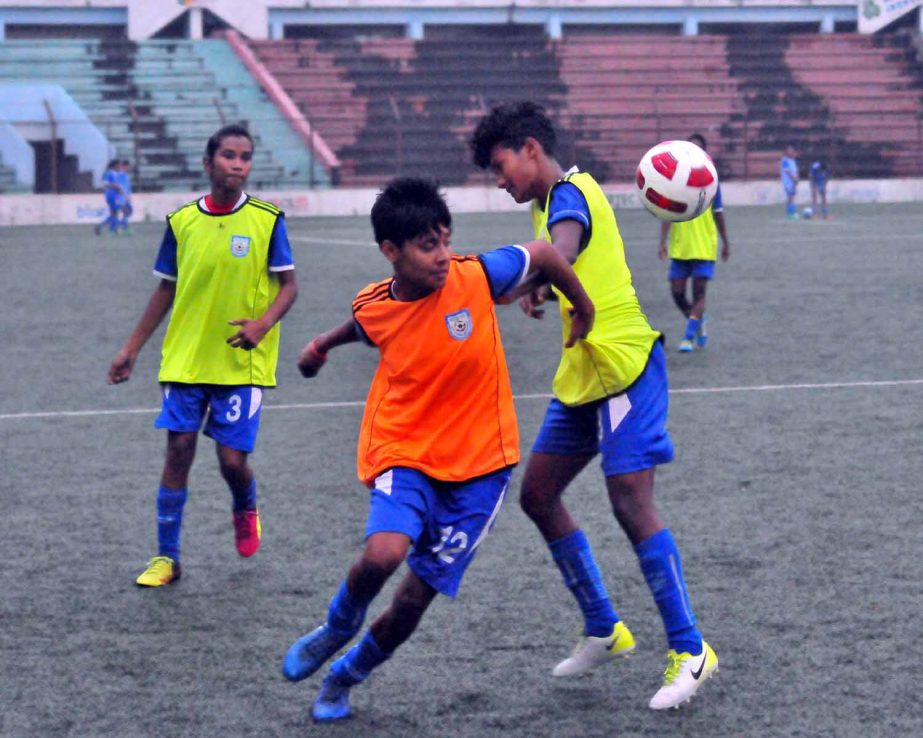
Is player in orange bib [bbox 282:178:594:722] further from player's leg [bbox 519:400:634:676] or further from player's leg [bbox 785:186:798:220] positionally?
player's leg [bbox 785:186:798:220]

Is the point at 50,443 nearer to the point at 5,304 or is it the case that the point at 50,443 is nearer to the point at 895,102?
the point at 5,304

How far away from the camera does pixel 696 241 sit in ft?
40.0

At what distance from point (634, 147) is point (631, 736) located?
130 ft

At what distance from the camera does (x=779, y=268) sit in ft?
62.9

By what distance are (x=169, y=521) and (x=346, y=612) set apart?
183cm

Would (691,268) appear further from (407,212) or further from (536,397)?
(407,212)

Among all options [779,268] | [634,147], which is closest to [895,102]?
[634,147]

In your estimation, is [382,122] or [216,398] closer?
[216,398]

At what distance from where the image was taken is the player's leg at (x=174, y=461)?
567 cm

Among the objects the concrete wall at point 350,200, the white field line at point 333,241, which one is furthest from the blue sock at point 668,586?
the concrete wall at point 350,200

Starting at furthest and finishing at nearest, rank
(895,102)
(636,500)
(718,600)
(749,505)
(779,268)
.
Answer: (895,102) < (779,268) < (749,505) < (718,600) < (636,500)

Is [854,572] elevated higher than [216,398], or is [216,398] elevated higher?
[216,398]

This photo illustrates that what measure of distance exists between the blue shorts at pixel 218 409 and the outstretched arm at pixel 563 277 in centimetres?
192

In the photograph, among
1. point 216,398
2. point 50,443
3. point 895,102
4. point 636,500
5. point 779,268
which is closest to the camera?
point 636,500
